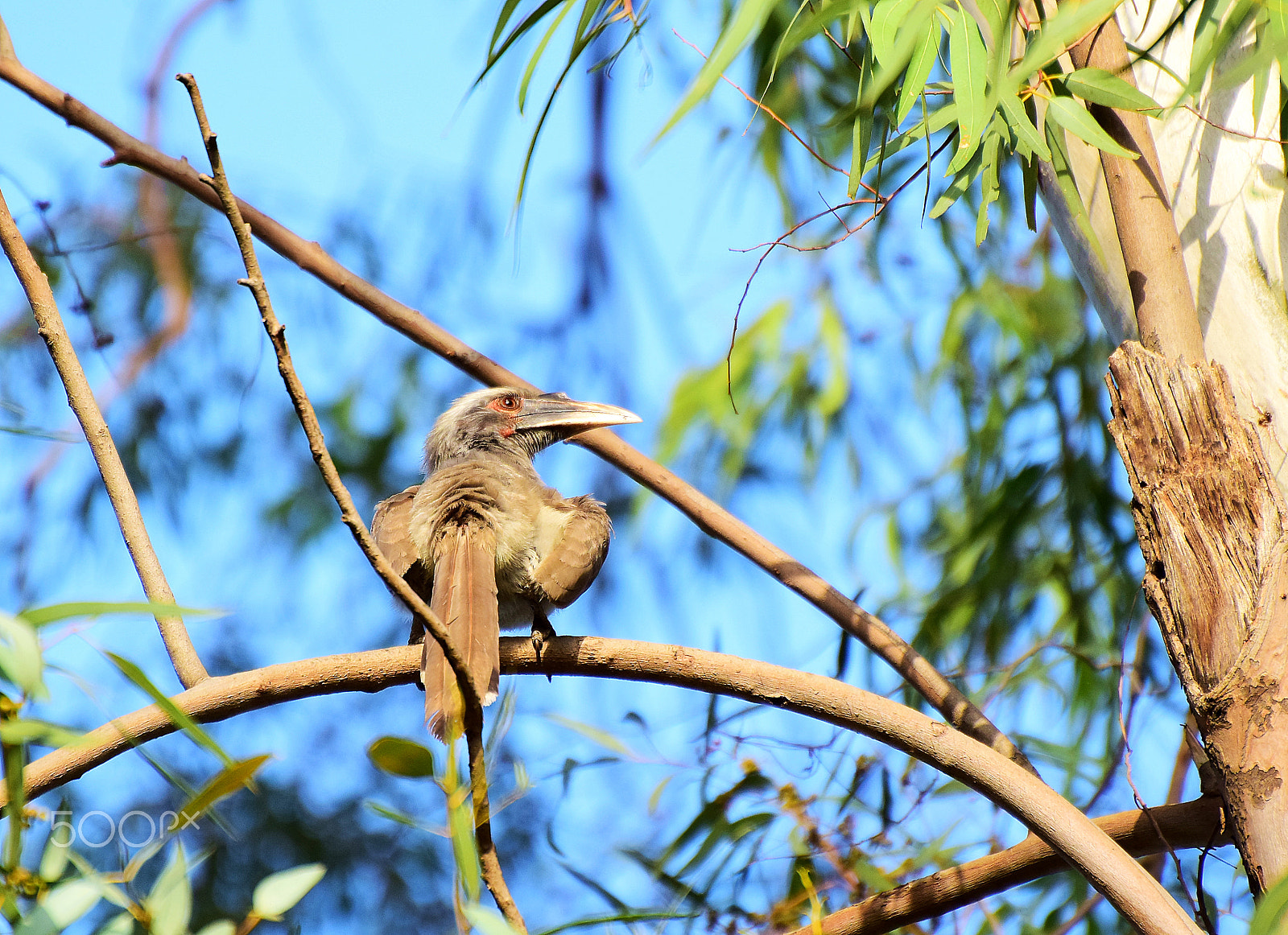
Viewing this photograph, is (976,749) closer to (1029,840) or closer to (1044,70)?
(1029,840)

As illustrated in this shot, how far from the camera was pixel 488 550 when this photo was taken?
2.11m

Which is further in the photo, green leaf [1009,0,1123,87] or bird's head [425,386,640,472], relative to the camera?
bird's head [425,386,640,472]

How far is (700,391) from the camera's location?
4184mm

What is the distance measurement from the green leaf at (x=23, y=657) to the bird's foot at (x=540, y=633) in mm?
1003

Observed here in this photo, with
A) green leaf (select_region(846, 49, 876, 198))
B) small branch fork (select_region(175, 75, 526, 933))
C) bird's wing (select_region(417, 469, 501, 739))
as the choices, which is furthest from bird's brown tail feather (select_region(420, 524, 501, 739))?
green leaf (select_region(846, 49, 876, 198))

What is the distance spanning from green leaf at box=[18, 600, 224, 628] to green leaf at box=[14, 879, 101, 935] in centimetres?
24

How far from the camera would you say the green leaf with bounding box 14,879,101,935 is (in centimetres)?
96

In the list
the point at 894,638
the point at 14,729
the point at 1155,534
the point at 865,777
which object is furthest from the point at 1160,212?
the point at 14,729

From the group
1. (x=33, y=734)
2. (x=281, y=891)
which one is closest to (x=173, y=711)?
(x=33, y=734)

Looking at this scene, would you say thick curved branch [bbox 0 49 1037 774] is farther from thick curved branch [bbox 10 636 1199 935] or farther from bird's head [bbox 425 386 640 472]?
thick curved branch [bbox 10 636 1199 935]

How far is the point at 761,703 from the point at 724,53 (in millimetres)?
938

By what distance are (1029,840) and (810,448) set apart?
2.59 m

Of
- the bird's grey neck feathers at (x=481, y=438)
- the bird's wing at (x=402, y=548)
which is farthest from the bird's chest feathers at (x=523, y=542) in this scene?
the bird's grey neck feathers at (x=481, y=438)

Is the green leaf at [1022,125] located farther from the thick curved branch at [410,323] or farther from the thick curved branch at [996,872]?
the thick curved branch at [996,872]
